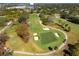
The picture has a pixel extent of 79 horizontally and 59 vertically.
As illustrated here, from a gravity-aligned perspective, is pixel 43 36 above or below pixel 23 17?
below

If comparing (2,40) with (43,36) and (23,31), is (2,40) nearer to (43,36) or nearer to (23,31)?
(23,31)

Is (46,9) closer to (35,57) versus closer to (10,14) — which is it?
(10,14)

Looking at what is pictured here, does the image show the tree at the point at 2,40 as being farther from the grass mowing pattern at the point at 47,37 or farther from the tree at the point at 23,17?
the grass mowing pattern at the point at 47,37

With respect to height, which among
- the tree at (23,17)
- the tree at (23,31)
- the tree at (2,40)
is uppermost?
the tree at (23,17)

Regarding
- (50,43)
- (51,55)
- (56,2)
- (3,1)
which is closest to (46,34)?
(50,43)

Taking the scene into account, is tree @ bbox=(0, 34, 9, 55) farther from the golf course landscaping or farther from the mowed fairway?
the mowed fairway

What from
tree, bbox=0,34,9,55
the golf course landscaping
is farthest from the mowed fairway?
tree, bbox=0,34,9,55

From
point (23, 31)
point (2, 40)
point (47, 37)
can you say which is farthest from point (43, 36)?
point (2, 40)

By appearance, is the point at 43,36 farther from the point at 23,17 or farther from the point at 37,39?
the point at 23,17

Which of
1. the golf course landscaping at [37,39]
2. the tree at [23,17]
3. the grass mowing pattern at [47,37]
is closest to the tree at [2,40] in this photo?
the golf course landscaping at [37,39]
